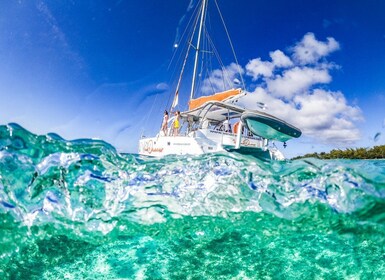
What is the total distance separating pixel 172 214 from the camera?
3.91 m

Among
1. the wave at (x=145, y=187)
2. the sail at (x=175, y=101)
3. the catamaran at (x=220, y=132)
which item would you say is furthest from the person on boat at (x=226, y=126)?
the wave at (x=145, y=187)

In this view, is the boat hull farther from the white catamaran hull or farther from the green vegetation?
the green vegetation

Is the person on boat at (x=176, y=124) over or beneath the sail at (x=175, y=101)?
beneath

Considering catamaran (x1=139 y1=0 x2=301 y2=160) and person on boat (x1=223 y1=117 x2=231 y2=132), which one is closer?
catamaran (x1=139 y1=0 x2=301 y2=160)

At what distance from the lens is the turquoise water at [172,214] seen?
3.71 metres

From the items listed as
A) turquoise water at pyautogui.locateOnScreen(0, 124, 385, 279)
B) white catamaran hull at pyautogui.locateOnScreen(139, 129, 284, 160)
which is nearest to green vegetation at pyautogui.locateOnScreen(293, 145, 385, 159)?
white catamaran hull at pyautogui.locateOnScreen(139, 129, 284, 160)

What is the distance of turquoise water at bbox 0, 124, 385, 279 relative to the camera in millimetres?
3715

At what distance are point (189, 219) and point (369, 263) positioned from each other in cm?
321

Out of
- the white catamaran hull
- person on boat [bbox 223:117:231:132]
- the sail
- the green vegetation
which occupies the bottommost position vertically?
the green vegetation

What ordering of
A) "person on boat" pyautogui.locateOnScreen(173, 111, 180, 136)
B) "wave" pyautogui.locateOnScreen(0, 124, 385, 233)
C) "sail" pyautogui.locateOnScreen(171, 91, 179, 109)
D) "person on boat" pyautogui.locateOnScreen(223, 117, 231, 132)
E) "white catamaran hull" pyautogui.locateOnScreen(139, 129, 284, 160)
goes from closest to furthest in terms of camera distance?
1. "wave" pyautogui.locateOnScreen(0, 124, 385, 233)
2. "white catamaran hull" pyautogui.locateOnScreen(139, 129, 284, 160)
3. "person on boat" pyautogui.locateOnScreen(223, 117, 231, 132)
4. "person on boat" pyautogui.locateOnScreen(173, 111, 180, 136)
5. "sail" pyautogui.locateOnScreen(171, 91, 179, 109)

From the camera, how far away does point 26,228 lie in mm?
3861

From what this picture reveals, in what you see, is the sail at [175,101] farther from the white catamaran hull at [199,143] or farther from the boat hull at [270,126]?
the boat hull at [270,126]

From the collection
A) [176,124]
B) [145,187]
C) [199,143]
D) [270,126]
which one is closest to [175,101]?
[176,124]

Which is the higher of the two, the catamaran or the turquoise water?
the catamaran
